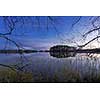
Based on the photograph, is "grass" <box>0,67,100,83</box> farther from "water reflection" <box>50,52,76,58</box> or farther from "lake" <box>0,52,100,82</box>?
"water reflection" <box>50,52,76,58</box>

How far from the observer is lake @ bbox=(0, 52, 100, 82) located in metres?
2.70

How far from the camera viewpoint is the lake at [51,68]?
8.87 feet

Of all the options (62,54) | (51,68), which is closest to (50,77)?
(51,68)

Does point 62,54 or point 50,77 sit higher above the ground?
point 62,54

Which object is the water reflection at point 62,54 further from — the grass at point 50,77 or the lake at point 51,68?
the grass at point 50,77

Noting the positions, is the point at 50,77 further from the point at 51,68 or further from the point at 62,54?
the point at 62,54

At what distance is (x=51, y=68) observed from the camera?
2.71m

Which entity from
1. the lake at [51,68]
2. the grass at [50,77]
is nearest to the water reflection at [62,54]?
the lake at [51,68]

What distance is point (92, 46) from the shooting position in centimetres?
272

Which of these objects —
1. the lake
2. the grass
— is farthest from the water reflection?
the grass
